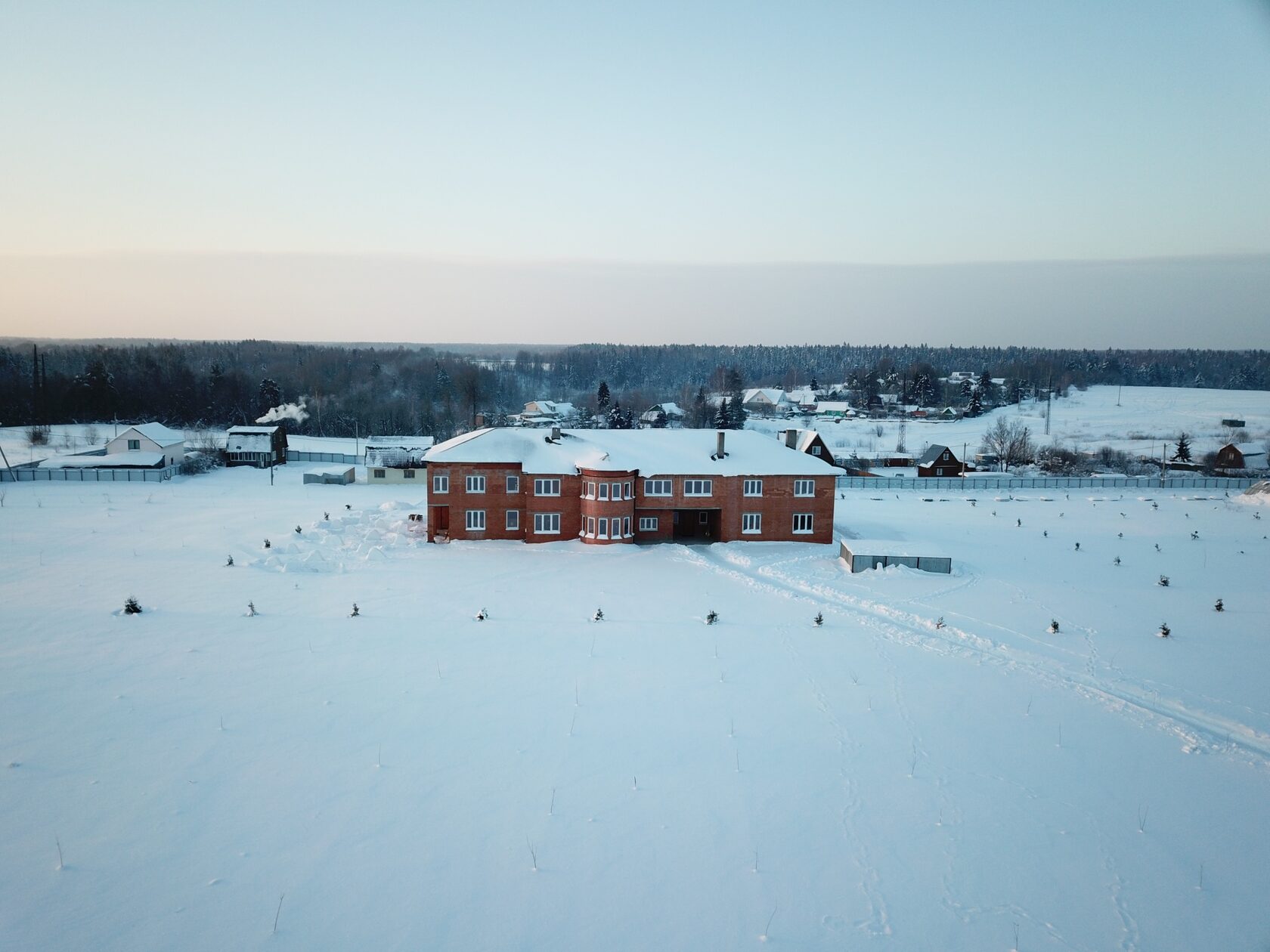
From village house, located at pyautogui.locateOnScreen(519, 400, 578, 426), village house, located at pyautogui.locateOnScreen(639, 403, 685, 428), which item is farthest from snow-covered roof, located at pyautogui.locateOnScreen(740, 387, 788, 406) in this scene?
village house, located at pyautogui.locateOnScreen(519, 400, 578, 426)

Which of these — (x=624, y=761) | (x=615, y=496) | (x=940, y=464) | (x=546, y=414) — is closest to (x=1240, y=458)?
(x=940, y=464)

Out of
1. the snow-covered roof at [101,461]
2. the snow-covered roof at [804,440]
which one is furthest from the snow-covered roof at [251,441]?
the snow-covered roof at [804,440]

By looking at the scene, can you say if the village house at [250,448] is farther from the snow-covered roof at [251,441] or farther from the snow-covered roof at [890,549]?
the snow-covered roof at [890,549]

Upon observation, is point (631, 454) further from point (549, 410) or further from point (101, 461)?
point (549, 410)

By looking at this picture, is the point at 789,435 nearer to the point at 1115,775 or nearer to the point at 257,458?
the point at 1115,775

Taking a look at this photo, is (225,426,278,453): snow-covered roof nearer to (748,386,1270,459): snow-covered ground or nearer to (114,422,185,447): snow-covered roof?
(114,422,185,447): snow-covered roof
